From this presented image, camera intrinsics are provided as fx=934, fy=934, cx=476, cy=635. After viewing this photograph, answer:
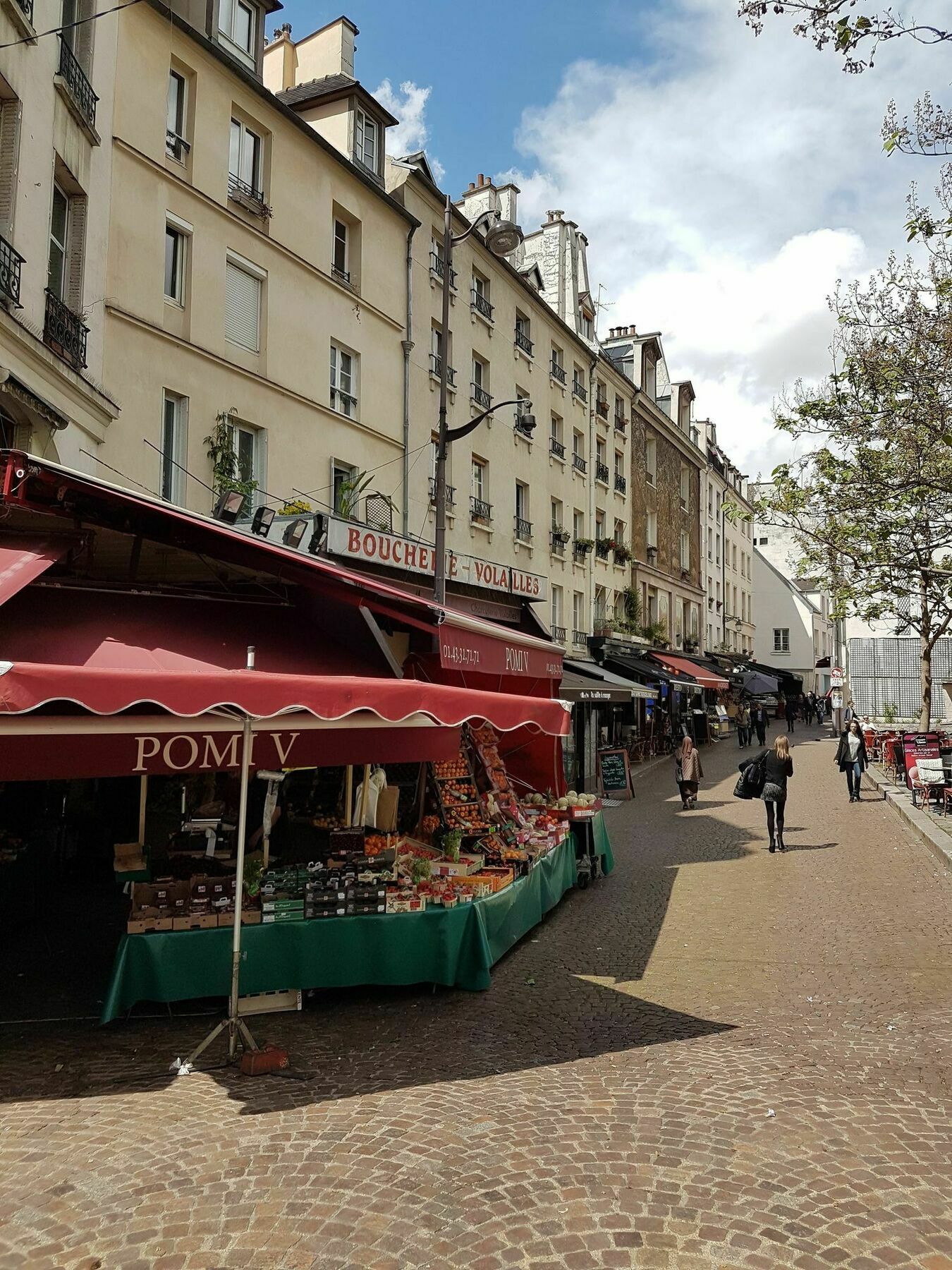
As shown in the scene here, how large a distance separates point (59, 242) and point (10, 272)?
8.31ft

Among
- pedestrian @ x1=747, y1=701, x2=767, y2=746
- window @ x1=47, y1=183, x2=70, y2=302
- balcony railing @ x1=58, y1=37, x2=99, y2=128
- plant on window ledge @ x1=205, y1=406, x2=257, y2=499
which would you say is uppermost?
balcony railing @ x1=58, y1=37, x2=99, y2=128

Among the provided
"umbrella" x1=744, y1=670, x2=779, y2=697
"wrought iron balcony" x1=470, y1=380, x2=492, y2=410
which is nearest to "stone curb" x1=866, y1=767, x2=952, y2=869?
"wrought iron balcony" x1=470, y1=380, x2=492, y2=410

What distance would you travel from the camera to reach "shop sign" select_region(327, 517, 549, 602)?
538 inches

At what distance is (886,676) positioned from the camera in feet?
116

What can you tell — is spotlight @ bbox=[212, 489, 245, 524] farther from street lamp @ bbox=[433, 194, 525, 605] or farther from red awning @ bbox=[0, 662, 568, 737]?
red awning @ bbox=[0, 662, 568, 737]

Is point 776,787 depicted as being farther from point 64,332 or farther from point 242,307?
point 242,307

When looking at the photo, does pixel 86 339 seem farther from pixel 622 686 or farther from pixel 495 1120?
pixel 622 686

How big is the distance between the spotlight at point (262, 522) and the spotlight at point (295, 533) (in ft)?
0.92

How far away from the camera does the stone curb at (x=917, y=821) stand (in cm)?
1267

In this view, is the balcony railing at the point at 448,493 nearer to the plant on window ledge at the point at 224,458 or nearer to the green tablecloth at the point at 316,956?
the plant on window ledge at the point at 224,458

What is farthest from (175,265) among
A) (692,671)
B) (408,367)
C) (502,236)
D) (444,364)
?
(692,671)

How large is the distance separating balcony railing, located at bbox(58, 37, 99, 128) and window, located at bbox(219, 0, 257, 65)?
4.79 metres

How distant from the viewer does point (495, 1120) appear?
4789 mm

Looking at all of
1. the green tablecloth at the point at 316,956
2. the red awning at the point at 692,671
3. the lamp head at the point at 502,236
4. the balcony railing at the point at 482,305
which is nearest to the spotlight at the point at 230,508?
the lamp head at the point at 502,236
